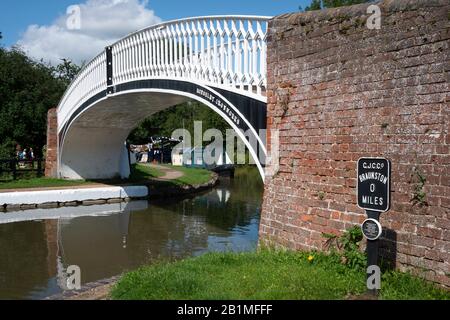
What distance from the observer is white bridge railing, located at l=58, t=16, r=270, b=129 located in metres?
9.86

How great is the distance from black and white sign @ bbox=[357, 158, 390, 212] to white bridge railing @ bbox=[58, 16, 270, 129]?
173 inches

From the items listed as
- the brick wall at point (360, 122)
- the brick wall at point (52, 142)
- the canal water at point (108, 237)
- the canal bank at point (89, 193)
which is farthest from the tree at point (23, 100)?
the brick wall at point (360, 122)

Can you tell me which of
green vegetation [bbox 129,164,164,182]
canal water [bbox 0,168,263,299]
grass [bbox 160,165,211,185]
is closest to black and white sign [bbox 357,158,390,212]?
canal water [bbox 0,168,263,299]

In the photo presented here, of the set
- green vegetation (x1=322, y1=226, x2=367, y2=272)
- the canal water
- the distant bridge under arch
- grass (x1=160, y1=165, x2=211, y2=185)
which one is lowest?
the canal water

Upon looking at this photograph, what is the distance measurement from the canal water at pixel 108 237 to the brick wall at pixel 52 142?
583 cm

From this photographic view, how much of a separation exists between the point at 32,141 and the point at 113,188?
12.0m

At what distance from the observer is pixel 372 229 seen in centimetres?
524

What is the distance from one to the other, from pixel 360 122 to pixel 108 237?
10.00 metres

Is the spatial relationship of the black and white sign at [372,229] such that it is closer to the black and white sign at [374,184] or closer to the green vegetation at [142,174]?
the black and white sign at [374,184]

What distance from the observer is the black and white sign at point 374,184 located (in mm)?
5242

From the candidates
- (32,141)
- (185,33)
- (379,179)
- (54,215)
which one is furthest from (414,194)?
(32,141)

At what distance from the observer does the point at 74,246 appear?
13.6 meters

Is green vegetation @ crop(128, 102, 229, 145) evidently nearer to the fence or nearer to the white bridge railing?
the fence

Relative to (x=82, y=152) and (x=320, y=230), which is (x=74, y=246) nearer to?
(x=320, y=230)
